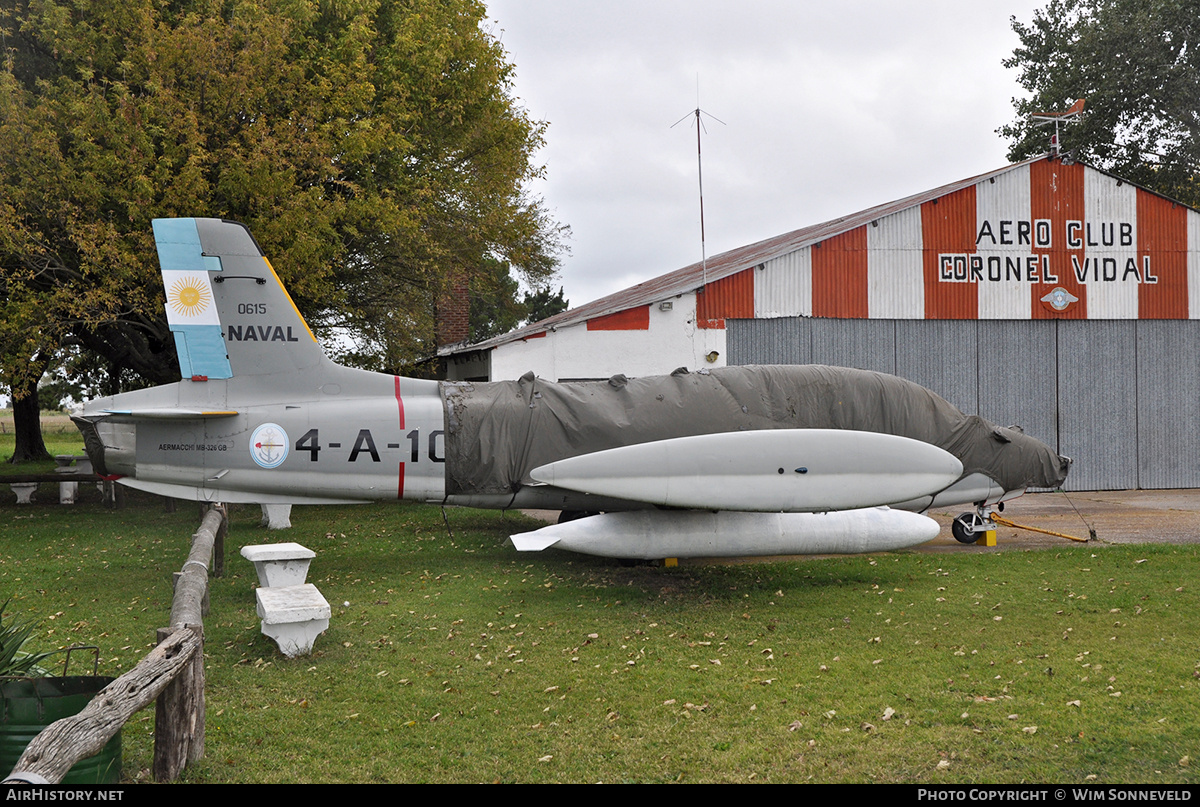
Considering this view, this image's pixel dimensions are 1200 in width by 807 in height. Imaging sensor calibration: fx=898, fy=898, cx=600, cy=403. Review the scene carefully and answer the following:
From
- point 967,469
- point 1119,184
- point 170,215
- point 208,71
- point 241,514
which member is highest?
point 208,71

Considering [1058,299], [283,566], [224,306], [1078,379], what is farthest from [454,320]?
[283,566]

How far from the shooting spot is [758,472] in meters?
8.57

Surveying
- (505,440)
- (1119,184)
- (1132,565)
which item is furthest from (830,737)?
(1119,184)

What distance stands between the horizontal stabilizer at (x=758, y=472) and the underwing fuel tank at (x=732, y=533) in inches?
26.3

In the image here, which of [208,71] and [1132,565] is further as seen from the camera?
[208,71]

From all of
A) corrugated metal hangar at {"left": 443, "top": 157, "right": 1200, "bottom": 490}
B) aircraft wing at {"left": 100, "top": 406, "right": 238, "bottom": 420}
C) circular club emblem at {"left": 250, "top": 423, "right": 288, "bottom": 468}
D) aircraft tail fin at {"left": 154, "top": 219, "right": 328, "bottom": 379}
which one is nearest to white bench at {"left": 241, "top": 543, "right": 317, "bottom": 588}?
circular club emblem at {"left": 250, "top": 423, "right": 288, "bottom": 468}

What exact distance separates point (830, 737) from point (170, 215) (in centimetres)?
1282

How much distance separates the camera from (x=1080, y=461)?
18.1 m

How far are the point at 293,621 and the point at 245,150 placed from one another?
416 inches

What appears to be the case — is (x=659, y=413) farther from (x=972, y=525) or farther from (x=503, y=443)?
(x=972, y=525)

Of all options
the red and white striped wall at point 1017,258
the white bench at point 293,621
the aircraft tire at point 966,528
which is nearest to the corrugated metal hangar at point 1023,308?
the red and white striped wall at point 1017,258

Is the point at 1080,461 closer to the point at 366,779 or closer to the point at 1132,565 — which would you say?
the point at 1132,565

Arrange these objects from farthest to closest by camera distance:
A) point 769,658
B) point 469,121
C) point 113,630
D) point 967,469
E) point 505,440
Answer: point 469,121, point 967,469, point 505,440, point 113,630, point 769,658

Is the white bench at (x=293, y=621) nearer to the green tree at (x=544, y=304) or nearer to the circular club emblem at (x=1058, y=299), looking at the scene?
the circular club emblem at (x=1058, y=299)
